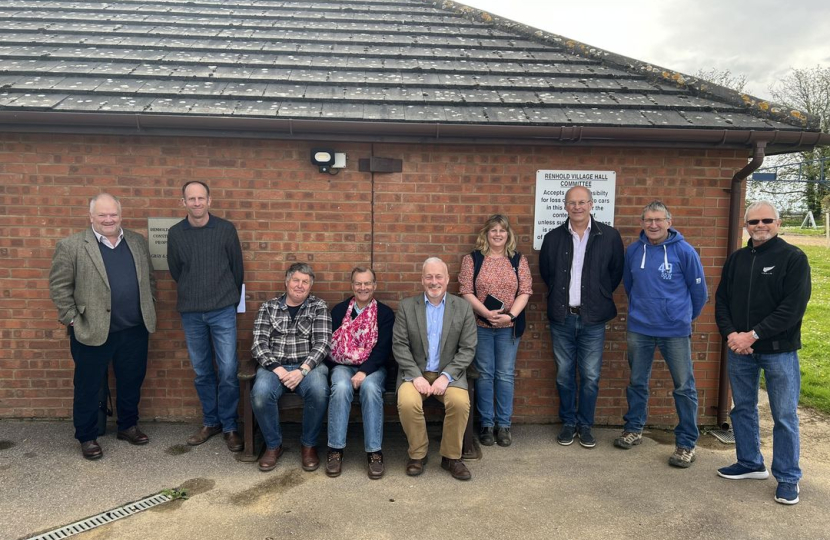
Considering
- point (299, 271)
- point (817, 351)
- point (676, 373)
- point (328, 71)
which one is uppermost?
point (328, 71)

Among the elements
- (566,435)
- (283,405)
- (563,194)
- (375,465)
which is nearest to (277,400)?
(283,405)

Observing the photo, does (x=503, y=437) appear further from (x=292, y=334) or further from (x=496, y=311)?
(x=292, y=334)

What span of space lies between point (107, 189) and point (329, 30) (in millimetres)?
3059

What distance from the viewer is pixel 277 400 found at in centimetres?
419

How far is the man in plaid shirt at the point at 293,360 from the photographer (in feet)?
13.6

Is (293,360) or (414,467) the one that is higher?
(293,360)

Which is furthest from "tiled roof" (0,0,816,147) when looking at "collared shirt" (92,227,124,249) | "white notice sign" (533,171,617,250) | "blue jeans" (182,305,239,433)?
"blue jeans" (182,305,239,433)

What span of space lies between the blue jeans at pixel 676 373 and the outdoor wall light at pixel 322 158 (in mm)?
2820

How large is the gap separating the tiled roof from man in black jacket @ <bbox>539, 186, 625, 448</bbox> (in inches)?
34.5

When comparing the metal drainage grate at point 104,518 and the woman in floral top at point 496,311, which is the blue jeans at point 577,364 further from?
the metal drainage grate at point 104,518

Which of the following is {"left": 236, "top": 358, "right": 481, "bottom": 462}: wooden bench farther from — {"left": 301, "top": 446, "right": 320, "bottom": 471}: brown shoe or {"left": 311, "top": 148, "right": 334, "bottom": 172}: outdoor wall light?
{"left": 311, "top": 148, "right": 334, "bottom": 172}: outdoor wall light

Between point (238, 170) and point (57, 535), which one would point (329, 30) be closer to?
point (238, 170)

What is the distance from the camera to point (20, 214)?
470cm

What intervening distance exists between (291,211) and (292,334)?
1106mm
